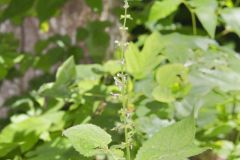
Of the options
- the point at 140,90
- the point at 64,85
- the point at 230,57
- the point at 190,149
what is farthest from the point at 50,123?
the point at 190,149

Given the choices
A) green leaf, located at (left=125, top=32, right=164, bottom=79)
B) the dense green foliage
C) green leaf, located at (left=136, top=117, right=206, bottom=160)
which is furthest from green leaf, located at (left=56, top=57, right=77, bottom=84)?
green leaf, located at (left=136, top=117, right=206, bottom=160)

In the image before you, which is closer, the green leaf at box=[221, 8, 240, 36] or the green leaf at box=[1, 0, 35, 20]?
the green leaf at box=[221, 8, 240, 36]

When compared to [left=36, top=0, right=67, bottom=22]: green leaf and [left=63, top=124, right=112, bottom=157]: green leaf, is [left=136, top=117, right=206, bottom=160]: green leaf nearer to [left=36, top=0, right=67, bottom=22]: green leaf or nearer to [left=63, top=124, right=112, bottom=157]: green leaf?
[left=63, top=124, right=112, bottom=157]: green leaf

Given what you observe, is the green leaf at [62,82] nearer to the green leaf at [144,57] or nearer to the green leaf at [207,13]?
the green leaf at [144,57]

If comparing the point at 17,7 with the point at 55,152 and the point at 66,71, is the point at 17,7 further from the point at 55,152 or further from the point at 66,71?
the point at 55,152

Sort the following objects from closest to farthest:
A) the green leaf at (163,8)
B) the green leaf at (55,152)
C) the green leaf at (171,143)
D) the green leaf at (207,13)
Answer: the green leaf at (171,143) < the green leaf at (55,152) < the green leaf at (207,13) < the green leaf at (163,8)

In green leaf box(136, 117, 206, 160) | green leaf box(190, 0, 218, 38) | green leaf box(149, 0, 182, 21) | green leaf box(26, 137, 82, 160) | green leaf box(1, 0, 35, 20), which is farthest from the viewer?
green leaf box(1, 0, 35, 20)

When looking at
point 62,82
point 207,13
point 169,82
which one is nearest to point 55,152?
point 62,82

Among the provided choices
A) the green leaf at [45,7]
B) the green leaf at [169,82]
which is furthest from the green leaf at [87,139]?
the green leaf at [45,7]
